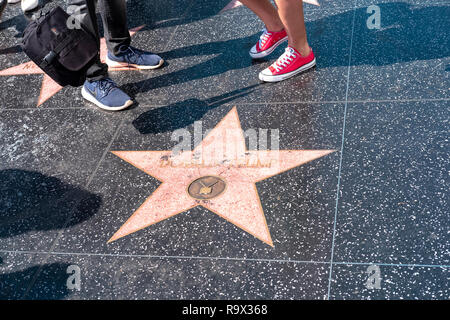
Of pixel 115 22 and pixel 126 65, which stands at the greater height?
pixel 115 22

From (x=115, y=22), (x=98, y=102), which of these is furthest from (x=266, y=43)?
(x=98, y=102)

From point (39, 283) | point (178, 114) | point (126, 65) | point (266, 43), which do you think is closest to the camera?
point (39, 283)

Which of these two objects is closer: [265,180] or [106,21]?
[265,180]

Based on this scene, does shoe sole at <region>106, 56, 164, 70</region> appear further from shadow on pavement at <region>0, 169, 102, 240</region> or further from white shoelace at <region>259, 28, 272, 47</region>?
shadow on pavement at <region>0, 169, 102, 240</region>

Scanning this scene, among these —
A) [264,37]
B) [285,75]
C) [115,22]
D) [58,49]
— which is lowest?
[285,75]

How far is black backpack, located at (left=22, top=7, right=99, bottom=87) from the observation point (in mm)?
2482

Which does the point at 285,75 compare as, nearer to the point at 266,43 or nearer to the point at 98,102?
the point at 266,43

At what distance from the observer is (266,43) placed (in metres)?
3.10

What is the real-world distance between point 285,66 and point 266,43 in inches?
12.3

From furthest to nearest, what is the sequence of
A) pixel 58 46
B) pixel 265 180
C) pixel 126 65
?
pixel 126 65 < pixel 58 46 < pixel 265 180

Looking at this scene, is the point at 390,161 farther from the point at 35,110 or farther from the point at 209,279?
the point at 35,110

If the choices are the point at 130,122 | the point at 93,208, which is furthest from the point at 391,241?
the point at 130,122

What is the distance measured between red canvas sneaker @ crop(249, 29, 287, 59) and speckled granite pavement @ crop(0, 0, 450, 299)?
0.07 metres

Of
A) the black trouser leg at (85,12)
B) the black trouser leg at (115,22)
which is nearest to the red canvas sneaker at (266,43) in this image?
the black trouser leg at (115,22)
